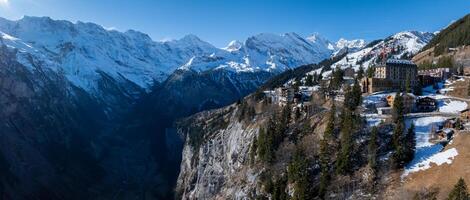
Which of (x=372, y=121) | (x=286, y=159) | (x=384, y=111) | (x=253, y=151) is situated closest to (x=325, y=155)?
(x=372, y=121)

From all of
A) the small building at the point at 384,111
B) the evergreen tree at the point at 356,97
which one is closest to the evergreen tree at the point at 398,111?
the small building at the point at 384,111

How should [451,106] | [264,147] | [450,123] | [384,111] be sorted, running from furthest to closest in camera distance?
[264,147] < [451,106] < [384,111] < [450,123]

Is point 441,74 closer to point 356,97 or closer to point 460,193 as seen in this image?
point 356,97

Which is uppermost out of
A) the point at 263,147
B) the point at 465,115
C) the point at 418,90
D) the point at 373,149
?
the point at 418,90

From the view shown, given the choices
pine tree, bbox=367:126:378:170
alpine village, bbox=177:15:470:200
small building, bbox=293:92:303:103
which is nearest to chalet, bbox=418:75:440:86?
alpine village, bbox=177:15:470:200

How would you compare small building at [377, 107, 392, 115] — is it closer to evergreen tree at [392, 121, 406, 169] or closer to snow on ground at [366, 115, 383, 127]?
snow on ground at [366, 115, 383, 127]

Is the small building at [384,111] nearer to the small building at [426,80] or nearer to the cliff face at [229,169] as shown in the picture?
the small building at [426,80]
